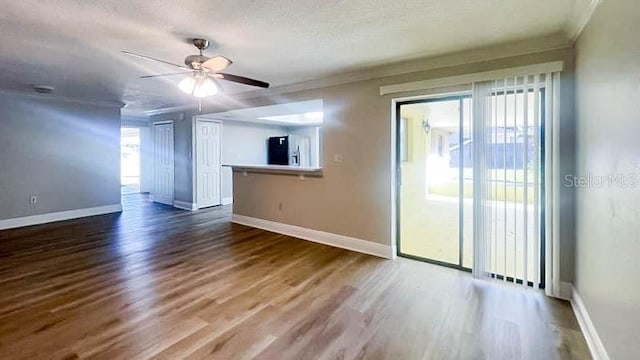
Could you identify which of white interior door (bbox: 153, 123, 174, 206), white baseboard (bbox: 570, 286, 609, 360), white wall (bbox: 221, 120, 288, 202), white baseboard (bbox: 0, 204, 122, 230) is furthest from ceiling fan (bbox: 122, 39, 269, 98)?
white interior door (bbox: 153, 123, 174, 206)

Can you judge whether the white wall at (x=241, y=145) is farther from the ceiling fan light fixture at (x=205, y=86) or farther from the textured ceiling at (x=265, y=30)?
the ceiling fan light fixture at (x=205, y=86)

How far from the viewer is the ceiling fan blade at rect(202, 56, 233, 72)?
2.70 meters

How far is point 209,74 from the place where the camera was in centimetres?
300

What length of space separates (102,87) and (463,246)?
553cm

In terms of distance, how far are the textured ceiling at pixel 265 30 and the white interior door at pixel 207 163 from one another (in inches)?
125

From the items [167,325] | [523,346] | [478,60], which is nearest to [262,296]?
[167,325]

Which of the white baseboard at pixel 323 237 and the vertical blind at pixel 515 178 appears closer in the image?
the vertical blind at pixel 515 178

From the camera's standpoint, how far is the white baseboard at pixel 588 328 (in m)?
1.96

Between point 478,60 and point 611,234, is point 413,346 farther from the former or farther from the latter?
point 478,60

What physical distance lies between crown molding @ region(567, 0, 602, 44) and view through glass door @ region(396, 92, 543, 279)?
52cm

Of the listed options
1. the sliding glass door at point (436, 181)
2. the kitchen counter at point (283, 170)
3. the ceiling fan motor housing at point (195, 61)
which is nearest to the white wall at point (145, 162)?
the kitchen counter at point (283, 170)

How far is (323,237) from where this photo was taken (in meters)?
4.54

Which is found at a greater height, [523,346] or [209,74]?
[209,74]

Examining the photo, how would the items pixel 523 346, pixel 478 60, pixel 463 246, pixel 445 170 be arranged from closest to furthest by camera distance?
pixel 523 346
pixel 478 60
pixel 463 246
pixel 445 170
